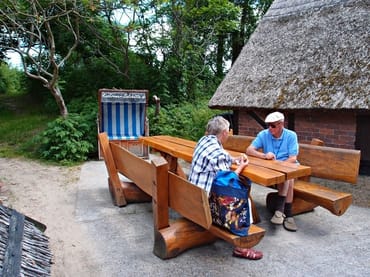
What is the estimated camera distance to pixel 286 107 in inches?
210

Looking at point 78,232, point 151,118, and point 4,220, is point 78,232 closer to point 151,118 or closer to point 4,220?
point 4,220

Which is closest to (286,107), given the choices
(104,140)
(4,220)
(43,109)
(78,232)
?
(104,140)

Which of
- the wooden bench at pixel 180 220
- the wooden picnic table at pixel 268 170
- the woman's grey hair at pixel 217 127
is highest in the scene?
the woman's grey hair at pixel 217 127

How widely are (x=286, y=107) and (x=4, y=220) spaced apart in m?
4.36

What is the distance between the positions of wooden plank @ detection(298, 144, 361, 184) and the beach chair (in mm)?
3908

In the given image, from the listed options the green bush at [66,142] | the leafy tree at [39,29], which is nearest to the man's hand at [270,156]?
the green bush at [66,142]

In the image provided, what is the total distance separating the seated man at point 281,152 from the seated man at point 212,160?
685 mm

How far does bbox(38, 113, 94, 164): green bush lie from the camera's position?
21.6ft

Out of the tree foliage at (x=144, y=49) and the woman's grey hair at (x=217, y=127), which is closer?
the woman's grey hair at (x=217, y=127)

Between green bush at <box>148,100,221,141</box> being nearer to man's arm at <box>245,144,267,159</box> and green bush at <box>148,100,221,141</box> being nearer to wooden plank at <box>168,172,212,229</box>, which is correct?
man's arm at <box>245,144,267,159</box>

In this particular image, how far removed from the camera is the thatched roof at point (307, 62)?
16.2ft

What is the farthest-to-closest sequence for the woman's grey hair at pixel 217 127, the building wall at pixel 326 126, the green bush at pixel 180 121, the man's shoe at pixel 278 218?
the green bush at pixel 180 121 → the building wall at pixel 326 126 → the man's shoe at pixel 278 218 → the woman's grey hair at pixel 217 127

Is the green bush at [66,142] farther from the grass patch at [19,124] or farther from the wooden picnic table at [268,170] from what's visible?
the wooden picnic table at [268,170]

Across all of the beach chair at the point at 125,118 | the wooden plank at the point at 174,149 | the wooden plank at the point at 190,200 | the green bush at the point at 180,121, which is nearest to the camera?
the wooden plank at the point at 190,200
